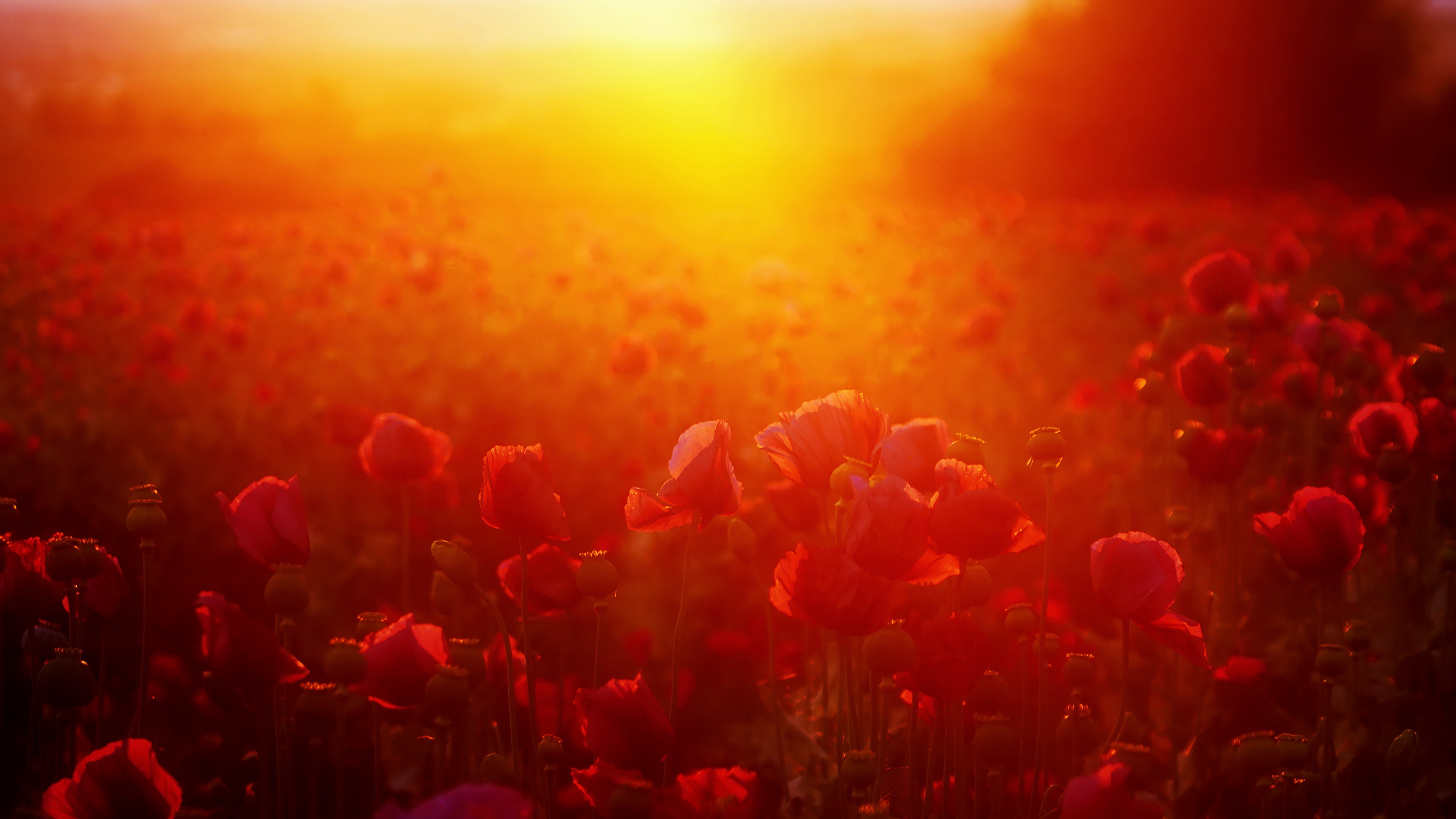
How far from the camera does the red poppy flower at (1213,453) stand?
2166mm

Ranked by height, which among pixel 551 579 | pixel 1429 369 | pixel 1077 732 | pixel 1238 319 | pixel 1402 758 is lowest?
pixel 1402 758

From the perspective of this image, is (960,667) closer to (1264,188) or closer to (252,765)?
(252,765)

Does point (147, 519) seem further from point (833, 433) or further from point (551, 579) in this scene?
point (833, 433)

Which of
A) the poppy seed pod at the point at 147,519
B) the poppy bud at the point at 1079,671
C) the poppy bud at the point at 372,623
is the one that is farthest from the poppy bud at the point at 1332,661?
the poppy seed pod at the point at 147,519

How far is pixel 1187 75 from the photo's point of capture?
75.0 feet

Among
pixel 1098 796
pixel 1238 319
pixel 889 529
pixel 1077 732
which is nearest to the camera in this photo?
pixel 1098 796

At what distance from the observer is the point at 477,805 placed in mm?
902

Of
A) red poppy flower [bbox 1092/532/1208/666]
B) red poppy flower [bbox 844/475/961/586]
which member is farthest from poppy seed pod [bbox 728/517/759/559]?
red poppy flower [bbox 1092/532/1208/666]

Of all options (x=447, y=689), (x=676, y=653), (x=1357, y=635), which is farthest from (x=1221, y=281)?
(x=447, y=689)

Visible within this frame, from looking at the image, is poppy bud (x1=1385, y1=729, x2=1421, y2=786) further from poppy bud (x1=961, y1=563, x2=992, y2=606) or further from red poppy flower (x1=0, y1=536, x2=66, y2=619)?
red poppy flower (x1=0, y1=536, x2=66, y2=619)

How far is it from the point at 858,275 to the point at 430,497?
4701mm

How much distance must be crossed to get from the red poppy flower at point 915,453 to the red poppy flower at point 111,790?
0.85 metres

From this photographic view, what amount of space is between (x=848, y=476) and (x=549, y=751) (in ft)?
1.50

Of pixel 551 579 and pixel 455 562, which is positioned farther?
pixel 551 579
